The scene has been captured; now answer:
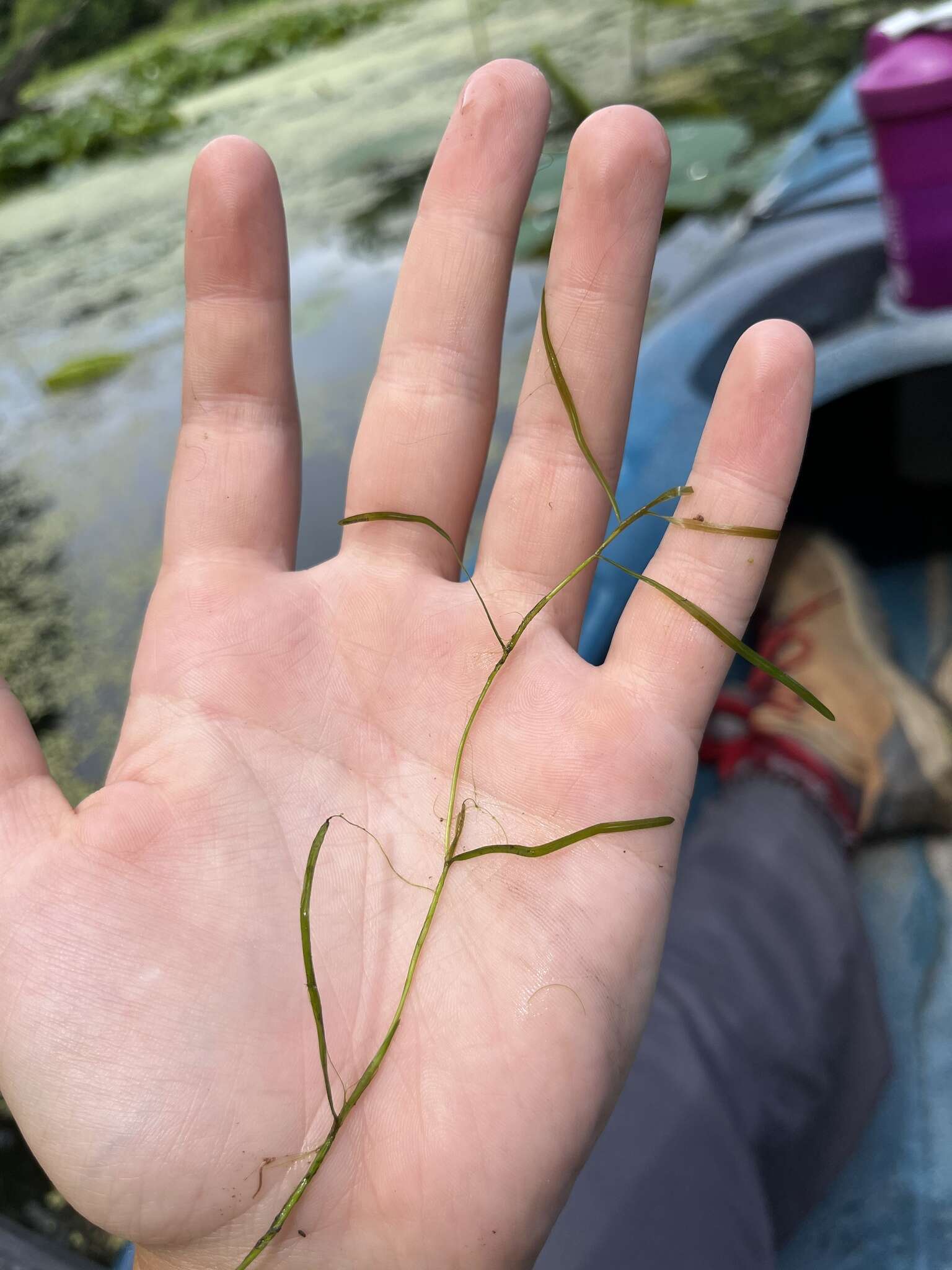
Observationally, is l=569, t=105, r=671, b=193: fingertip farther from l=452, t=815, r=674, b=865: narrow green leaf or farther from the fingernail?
l=452, t=815, r=674, b=865: narrow green leaf

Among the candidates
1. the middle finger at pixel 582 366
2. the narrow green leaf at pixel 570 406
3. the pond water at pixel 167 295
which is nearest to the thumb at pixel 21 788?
the middle finger at pixel 582 366

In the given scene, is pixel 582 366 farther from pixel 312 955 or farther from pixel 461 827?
pixel 312 955

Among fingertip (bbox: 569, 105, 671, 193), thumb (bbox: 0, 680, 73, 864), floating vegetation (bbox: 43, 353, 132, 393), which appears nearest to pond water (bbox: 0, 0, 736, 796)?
floating vegetation (bbox: 43, 353, 132, 393)

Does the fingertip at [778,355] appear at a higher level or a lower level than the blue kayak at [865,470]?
higher

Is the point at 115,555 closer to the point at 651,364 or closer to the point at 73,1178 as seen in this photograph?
the point at 651,364

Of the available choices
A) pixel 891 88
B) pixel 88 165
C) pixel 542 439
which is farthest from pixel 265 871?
pixel 88 165

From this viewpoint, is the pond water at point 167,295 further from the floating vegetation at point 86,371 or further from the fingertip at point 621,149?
the fingertip at point 621,149

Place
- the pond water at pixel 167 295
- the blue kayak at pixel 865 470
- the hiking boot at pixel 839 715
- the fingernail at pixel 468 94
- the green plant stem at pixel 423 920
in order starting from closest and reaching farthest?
the green plant stem at pixel 423 920 < the fingernail at pixel 468 94 < the blue kayak at pixel 865 470 < the hiking boot at pixel 839 715 < the pond water at pixel 167 295
